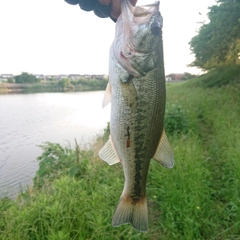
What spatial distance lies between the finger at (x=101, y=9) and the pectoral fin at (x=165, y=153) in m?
1.00

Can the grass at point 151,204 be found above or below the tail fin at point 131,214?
below

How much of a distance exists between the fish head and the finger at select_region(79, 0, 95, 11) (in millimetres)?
504

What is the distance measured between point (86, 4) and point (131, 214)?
1.62 m

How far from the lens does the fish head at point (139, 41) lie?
5.03 ft

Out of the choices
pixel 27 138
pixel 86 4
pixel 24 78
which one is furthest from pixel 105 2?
pixel 24 78

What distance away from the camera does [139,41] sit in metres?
1.54

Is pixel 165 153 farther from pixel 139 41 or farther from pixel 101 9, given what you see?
pixel 101 9

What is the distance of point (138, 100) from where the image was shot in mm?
1577

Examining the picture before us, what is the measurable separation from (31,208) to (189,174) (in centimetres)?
265

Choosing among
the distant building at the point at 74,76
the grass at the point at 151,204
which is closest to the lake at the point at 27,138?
the grass at the point at 151,204

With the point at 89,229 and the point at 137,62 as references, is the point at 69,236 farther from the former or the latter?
the point at 137,62

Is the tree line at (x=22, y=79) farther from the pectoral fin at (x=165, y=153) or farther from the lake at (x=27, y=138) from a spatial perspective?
the pectoral fin at (x=165, y=153)

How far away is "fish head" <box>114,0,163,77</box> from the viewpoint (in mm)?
1534

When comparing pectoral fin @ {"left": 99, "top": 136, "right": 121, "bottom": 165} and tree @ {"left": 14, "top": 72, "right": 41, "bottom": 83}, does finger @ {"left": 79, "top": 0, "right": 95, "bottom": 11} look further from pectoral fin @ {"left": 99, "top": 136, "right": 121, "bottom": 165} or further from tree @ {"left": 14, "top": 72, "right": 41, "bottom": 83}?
tree @ {"left": 14, "top": 72, "right": 41, "bottom": 83}
